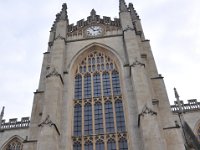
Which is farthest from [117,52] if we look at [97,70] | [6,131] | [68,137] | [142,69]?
[6,131]

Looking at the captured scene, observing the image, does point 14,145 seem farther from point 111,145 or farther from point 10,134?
point 111,145

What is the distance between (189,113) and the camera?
99.7 ft

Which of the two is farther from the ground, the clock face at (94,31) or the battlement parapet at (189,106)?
the clock face at (94,31)

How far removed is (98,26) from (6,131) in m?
14.7

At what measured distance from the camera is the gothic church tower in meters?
19.2

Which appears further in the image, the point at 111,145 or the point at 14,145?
the point at 14,145

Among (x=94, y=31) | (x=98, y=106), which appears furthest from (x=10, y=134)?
(x=94, y=31)

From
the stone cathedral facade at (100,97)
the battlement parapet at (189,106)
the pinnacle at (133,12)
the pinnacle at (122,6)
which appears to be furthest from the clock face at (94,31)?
the battlement parapet at (189,106)

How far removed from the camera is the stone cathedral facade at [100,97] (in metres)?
19.3

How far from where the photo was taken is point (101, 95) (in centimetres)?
2286

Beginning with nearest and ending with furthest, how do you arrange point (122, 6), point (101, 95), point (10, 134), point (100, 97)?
point (100, 97) < point (101, 95) < point (122, 6) < point (10, 134)

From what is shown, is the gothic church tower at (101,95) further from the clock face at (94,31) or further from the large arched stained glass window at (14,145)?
the large arched stained glass window at (14,145)

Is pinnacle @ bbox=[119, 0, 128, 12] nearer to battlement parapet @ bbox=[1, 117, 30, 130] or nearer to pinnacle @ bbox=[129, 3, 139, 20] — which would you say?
pinnacle @ bbox=[129, 3, 139, 20]

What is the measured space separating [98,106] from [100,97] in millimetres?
808
